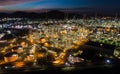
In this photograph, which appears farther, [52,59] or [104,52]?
[104,52]

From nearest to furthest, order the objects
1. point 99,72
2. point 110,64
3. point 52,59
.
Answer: point 99,72, point 110,64, point 52,59

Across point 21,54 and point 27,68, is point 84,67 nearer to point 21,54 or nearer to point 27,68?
point 27,68

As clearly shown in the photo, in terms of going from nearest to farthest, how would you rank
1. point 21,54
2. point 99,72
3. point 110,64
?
1. point 99,72
2. point 110,64
3. point 21,54

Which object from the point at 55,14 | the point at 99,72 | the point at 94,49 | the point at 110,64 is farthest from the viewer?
the point at 55,14

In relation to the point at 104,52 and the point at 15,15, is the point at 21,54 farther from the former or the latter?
the point at 15,15

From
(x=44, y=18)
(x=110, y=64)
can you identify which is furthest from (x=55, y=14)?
(x=110, y=64)

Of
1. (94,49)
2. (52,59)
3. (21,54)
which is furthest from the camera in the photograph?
(94,49)

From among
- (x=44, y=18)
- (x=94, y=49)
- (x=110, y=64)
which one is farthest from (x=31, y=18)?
(x=110, y=64)

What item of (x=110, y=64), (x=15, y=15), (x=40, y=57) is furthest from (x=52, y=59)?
(x=15, y=15)
